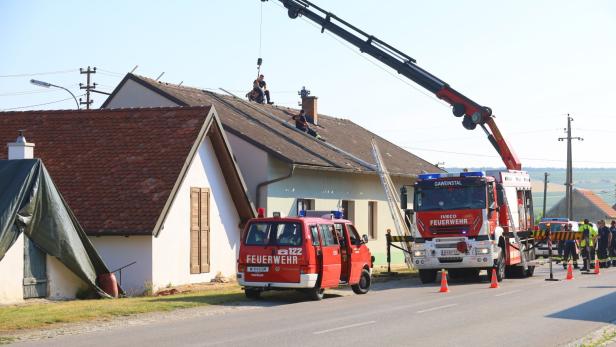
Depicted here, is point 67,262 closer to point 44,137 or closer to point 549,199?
point 44,137

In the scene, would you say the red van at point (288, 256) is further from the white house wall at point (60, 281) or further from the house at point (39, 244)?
the white house wall at point (60, 281)

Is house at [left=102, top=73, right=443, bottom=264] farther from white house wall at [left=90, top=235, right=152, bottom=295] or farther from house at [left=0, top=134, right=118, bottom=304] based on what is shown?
house at [left=0, top=134, right=118, bottom=304]

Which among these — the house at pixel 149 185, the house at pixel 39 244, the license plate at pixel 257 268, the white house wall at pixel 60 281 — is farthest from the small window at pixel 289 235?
the white house wall at pixel 60 281

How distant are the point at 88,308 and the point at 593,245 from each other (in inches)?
968

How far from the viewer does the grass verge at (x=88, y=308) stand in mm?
16625

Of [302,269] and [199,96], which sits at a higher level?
[199,96]

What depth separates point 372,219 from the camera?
3919 centimetres

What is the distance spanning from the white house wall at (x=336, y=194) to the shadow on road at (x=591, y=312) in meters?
13.5

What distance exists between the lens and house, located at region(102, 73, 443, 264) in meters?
31.9

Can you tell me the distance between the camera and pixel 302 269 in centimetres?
2112

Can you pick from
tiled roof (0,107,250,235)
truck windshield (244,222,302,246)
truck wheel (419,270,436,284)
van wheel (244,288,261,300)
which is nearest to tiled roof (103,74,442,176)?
tiled roof (0,107,250,235)

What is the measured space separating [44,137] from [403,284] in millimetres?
11543

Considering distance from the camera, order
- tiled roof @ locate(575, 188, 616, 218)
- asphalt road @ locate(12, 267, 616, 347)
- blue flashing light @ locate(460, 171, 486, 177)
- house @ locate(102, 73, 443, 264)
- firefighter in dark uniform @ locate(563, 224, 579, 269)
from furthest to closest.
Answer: tiled roof @ locate(575, 188, 616, 218) → firefighter in dark uniform @ locate(563, 224, 579, 269) → house @ locate(102, 73, 443, 264) → blue flashing light @ locate(460, 171, 486, 177) → asphalt road @ locate(12, 267, 616, 347)

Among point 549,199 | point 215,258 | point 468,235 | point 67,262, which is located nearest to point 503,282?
point 468,235
